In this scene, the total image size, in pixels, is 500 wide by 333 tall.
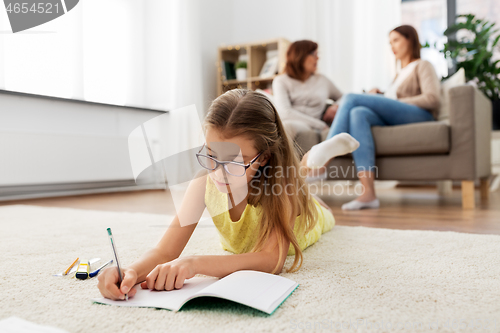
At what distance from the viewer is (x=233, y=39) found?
13.1ft

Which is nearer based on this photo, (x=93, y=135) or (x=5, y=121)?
(x=5, y=121)

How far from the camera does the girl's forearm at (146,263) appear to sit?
64cm

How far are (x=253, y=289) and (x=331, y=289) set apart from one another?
0.48 feet

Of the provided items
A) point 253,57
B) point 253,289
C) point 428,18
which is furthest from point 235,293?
point 428,18

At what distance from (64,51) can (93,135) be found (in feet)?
1.90

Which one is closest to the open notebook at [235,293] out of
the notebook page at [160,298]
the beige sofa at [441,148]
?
the notebook page at [160,298]

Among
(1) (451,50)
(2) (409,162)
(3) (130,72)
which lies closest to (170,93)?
(3) (130,72)

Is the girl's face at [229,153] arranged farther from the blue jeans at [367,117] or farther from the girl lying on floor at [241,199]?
the blue jeans at [367,117]

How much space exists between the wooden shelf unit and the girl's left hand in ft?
9.30

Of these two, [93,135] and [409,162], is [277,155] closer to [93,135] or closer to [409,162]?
[409,162]

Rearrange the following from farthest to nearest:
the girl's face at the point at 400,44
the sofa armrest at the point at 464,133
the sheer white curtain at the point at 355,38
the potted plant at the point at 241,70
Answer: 1. the potted plant at the point at 241,70
2. the sheer white curtain at the point at 355,38
3. the girl's face at the point at 400,44
4. the sofa armrest at the point at 464,133

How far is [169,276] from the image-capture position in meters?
0.59

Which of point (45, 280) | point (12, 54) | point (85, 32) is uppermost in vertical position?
point (85, 32)

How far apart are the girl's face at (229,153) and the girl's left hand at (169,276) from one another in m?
0.17
